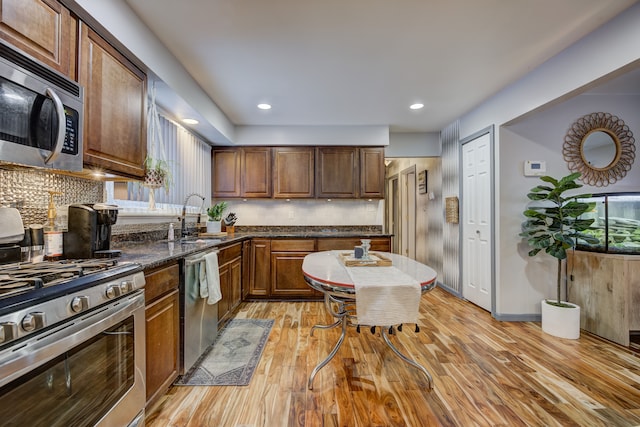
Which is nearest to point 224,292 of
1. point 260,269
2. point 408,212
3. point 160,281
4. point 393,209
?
point 260,269

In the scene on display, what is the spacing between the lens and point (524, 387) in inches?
77.8

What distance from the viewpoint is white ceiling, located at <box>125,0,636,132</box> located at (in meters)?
1.94

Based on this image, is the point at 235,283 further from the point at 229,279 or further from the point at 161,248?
the point at 161,248

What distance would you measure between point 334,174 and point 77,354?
3.70 meters

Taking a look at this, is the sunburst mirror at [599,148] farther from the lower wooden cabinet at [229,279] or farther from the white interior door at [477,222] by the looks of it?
the lower wooden cabinet at [229,279]

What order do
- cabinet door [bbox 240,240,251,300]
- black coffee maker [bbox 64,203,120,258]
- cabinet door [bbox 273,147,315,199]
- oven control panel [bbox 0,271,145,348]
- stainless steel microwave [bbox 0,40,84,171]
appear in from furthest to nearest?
cabinet door [bbox 273,147,315,199] → cabinet door [bbox 240,240,251,300] → black coffee maker [bbox 64,203,120,258] → stainless steel microwave [bbox 0,40,84,171] → oven control panel [bbox 0,271,145,348]

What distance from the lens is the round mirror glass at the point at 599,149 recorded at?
10.5 ft

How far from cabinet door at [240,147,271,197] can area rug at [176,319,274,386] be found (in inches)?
78.3

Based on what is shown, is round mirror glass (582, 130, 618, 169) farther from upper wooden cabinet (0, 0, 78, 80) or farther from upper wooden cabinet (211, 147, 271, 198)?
upper wooden cabinet (0, 0, 78, 80)

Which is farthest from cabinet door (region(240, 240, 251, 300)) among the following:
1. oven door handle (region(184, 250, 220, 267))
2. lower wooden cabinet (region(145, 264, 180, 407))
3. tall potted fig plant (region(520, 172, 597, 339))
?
tall potted fig plant (region(520, 172, 597, 339))

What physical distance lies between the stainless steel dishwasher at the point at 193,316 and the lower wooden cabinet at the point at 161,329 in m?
0.06

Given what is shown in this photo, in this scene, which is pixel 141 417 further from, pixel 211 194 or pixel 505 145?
pixel 505 145

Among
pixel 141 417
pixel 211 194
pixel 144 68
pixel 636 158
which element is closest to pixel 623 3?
pixel 636 158

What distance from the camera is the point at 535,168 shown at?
3258 mm
